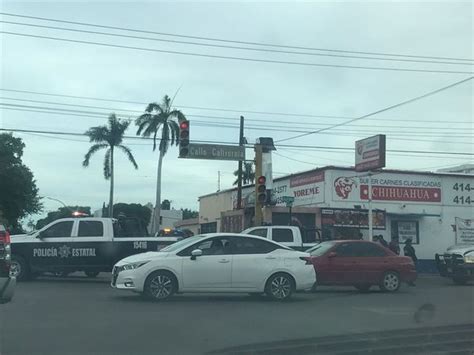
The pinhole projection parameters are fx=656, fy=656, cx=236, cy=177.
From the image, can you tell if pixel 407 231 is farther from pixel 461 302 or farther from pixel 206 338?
pixel 206 338

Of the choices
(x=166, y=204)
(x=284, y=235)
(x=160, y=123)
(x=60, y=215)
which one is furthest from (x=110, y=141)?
(x=166, y=204)

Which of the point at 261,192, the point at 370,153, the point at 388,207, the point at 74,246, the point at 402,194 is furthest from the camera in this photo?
the point at 402,194

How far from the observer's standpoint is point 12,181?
47656 mm

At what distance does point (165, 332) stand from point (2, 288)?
9.57ft

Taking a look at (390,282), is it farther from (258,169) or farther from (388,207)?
(388,207)

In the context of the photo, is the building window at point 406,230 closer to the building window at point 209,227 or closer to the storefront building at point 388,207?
the storefront building at point 388,207

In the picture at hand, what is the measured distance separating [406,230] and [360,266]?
17.1 m

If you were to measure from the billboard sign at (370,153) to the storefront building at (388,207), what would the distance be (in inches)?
142

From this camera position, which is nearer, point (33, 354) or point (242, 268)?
point (33, 354)

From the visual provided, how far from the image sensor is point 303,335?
10352 mm

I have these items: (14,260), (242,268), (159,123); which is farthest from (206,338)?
(159,123)

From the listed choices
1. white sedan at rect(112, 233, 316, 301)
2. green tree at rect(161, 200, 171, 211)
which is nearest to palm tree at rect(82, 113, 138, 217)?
white sedan at rect(112, 233, 316, 301)

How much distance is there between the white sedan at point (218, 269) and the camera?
14359 millimetres

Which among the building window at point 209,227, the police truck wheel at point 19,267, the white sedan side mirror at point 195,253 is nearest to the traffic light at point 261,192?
the police truck wheel at point 19,267
